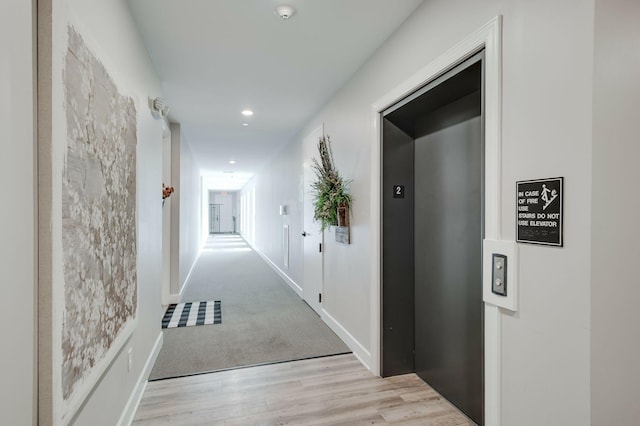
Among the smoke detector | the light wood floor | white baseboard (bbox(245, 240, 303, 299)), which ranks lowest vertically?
the light wood floor

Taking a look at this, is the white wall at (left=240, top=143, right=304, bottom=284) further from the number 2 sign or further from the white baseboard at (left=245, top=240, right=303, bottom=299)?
the number 2 sign

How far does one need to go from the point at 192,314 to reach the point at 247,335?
1103 mm

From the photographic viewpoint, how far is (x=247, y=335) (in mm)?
3516

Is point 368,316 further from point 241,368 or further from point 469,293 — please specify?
point 241,368

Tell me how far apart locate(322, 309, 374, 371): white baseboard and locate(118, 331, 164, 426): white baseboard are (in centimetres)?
167

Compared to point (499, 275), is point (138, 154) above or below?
above

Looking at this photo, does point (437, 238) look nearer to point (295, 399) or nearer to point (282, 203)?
point (295, 399)

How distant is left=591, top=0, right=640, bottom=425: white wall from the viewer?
3.74 feet

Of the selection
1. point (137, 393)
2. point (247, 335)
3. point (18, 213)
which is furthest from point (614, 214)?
point (247, 335)

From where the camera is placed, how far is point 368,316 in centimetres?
278

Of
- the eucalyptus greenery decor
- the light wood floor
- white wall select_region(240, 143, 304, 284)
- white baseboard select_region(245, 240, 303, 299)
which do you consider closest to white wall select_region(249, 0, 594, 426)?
the light wood floor

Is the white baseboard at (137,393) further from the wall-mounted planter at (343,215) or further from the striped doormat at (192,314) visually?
the wall-mounted planter at (343,215)

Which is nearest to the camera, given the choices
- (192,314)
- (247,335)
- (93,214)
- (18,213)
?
(18,213)

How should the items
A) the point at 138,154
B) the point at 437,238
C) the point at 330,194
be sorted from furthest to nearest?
1. the point at 330,194
2. the point at 437,238
3. the point at 138,154
